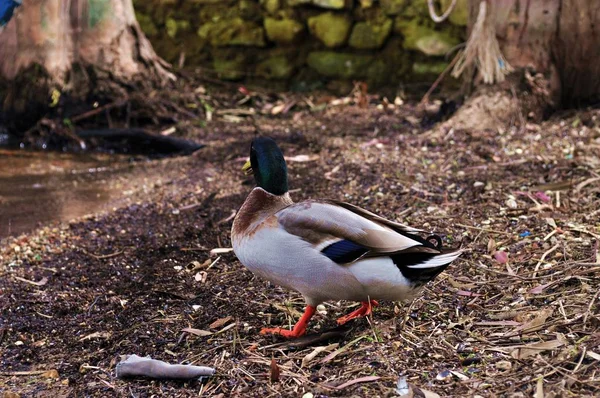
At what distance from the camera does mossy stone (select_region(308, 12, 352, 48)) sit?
7.16 m

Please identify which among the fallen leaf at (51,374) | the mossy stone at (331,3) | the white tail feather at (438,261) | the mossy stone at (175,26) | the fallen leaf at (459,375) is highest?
the mossy stone at (331,3)

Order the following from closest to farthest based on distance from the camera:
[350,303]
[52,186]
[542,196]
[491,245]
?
[350,303]
[491,245]
[542,196]
[52,186]

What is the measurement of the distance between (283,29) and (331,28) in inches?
18.7

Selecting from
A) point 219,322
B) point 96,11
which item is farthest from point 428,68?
point 219,322

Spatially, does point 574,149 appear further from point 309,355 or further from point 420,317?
point 309,355

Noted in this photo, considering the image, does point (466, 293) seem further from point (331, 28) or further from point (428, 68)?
point (331, 28)

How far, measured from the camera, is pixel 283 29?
24.1 feet

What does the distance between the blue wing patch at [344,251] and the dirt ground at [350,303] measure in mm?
296

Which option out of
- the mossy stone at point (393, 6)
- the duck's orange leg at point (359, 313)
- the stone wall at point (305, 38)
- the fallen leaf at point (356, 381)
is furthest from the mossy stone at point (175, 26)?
the fallen leaf at point (356, 381)

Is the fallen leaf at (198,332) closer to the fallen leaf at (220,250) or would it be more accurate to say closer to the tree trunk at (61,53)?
the fallen leaf at (220,250)

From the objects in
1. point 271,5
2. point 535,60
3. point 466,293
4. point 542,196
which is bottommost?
point 466,293

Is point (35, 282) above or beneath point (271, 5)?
beneath

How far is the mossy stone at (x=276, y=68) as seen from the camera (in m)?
Result: 7.50

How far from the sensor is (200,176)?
4.95 metres
